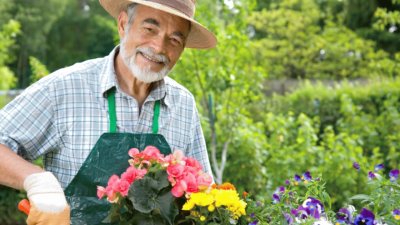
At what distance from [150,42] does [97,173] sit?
54cm

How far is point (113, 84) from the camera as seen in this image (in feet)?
7.63

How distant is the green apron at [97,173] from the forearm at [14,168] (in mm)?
258

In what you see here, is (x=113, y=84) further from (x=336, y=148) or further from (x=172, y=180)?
(x=336, y=148)

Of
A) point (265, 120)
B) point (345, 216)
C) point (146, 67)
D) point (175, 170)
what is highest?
point (146, 67)

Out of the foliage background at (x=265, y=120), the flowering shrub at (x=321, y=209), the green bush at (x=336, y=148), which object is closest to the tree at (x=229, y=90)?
the foliage background at (x=265, y=120)

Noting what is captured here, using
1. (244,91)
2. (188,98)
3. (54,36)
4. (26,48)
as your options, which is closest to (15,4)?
(26,48)

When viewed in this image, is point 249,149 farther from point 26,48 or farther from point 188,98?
point 26,48

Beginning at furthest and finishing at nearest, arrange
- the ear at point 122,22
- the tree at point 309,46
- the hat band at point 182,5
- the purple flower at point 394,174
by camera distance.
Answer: the tree at point 309,46 → the ear at point 122,22 → the hat band at point 182,5 → the purple flower at point 394,174

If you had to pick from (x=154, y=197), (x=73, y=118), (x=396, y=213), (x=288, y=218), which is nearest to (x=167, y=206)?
(x=154, y=197)

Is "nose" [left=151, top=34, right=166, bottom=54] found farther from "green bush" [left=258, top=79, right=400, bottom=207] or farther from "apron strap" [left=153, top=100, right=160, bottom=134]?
"green bush" [left=258, top=79, right=400, bottom=207]

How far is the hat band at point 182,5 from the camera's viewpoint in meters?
2.26

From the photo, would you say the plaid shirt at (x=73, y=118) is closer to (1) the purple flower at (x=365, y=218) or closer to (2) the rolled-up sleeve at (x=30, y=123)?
(2) the rolled-up sleeve at (x=30, y=123)

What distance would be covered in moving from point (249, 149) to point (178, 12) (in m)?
3.11

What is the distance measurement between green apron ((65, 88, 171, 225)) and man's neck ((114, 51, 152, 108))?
0.71 feet
